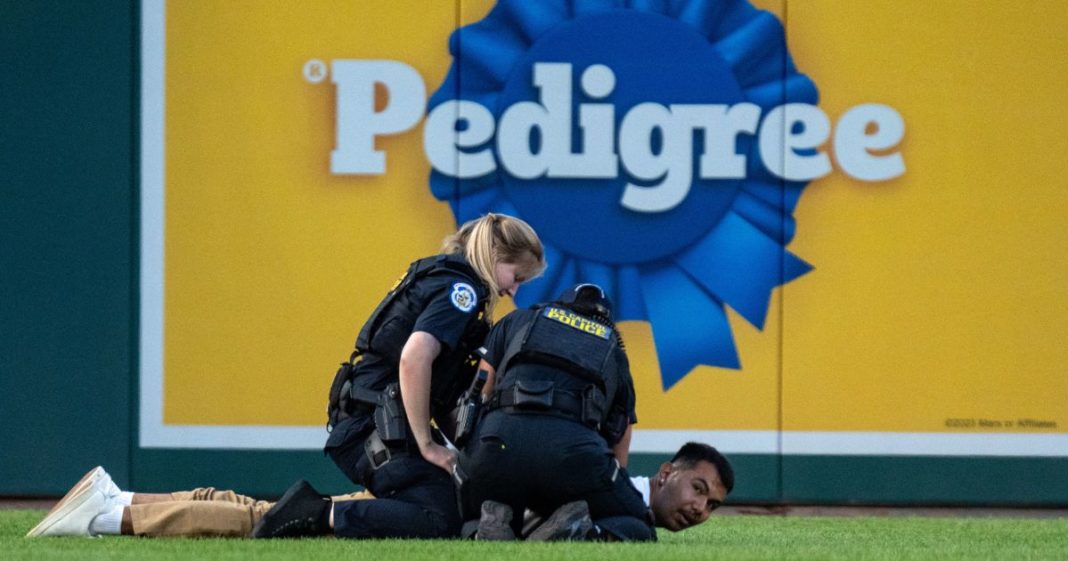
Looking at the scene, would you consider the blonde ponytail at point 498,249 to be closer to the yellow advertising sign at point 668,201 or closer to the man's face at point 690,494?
the man's face at point 690,494

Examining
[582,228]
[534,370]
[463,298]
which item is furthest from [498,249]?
[582,228]

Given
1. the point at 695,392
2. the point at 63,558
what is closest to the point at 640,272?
the point at 695,392

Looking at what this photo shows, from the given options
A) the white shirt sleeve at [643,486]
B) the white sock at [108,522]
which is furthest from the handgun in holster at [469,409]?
the white sock at [108,522]

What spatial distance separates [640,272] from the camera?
7.57 m

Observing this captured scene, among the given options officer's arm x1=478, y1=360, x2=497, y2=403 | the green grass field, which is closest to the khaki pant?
the green grass field

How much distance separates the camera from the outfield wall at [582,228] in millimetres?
7516

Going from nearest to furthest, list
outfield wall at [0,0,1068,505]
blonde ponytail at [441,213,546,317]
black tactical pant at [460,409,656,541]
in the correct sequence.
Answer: black tactical pant at [460,409,656,541] → blonde ponytail at [441,213,546,317] → outfield wall at [0,0,1068,505]

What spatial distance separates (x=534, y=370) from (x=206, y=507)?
1.11 m

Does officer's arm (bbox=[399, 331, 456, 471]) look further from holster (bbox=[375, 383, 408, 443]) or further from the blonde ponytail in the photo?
the blonde ponytail

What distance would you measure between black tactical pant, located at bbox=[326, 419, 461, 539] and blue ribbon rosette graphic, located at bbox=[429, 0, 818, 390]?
238 cm

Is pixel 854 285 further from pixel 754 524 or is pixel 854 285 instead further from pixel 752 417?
pixel 754 524

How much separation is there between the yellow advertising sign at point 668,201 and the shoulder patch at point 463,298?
8.09ft

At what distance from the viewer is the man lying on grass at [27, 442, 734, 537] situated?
505 centimetres

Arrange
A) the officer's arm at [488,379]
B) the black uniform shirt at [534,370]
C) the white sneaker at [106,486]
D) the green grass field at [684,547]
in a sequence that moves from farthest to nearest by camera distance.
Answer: the white sneaker at [106,486]
the officer's arm at [488,379]
the black uniform shirt at [534,370]
the green grass field at [684,547]
